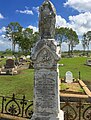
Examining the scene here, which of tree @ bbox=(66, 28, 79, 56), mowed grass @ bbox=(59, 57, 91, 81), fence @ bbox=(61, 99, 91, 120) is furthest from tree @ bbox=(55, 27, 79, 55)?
fence @ bbox=(61, 99, 91, 120)

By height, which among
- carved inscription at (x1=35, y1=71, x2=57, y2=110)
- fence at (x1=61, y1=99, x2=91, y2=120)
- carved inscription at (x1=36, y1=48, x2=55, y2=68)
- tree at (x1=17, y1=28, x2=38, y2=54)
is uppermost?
tree at (x1=17, y1=28, x2=38, y2=54)

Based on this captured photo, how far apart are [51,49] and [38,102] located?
1627 mm

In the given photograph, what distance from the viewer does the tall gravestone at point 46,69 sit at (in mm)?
7305

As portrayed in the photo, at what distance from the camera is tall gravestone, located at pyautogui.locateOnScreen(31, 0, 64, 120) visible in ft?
24.0

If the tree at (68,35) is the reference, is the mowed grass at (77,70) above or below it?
below

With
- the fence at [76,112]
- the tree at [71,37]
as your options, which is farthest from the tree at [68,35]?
the fence at [76,112]

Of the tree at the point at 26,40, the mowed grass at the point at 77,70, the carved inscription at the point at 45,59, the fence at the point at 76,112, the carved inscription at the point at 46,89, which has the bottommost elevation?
the fence at the point at 76,112

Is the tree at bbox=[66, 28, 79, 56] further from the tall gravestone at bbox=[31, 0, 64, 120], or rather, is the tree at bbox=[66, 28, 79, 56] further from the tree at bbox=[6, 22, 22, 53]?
the tall gravestone at bbox=[31, 0, 64, 120]

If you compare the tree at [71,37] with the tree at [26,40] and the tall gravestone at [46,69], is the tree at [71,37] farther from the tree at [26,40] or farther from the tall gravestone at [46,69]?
the tall gravestone at [46,69]

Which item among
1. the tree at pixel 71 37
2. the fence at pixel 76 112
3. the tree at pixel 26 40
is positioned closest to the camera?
the fence at pixel 76 112

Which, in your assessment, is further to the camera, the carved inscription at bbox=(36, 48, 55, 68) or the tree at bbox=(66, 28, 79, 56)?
the tree at bbox=(66, 28, 79, 56)

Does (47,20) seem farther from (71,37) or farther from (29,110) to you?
(71,37)

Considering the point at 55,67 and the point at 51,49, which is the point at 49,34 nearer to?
the point at 51,49

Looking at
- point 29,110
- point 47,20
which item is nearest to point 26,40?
point 29,110
